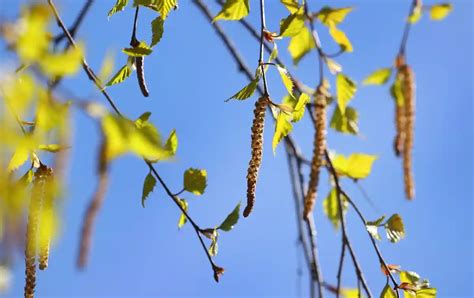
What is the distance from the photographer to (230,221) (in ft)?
3.75

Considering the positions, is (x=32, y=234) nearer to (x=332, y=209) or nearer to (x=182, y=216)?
(x=182, y=216)

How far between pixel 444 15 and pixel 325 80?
0.28 meters

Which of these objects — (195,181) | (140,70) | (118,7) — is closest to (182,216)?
(195,181)

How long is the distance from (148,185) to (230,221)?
0.16 m

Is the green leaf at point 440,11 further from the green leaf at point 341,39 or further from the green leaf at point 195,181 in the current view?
the green leaf at point 195,181

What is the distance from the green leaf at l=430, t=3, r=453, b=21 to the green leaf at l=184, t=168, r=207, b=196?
0.66 meters

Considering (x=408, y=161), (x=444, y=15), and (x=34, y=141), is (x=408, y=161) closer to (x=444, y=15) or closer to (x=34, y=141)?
(x=444, y=15)

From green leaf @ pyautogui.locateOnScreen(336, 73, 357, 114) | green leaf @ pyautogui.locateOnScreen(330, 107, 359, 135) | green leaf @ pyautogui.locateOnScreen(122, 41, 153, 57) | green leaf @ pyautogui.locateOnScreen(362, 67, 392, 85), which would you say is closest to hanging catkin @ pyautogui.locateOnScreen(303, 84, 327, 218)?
green leaf @ pyautogui.locateOnScreen(336, 73, 357, 114)

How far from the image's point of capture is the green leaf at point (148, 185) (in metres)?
1.04

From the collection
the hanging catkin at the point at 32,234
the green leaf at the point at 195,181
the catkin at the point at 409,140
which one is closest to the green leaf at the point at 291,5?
the green leaf at the point at 195,181

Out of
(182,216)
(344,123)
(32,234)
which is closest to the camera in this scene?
(32,234)

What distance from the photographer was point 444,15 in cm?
153

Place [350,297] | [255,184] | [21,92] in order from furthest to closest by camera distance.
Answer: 1. [350,297]
2. [255,184]
3. [21,92]

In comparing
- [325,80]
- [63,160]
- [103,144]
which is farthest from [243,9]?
[325,80]
